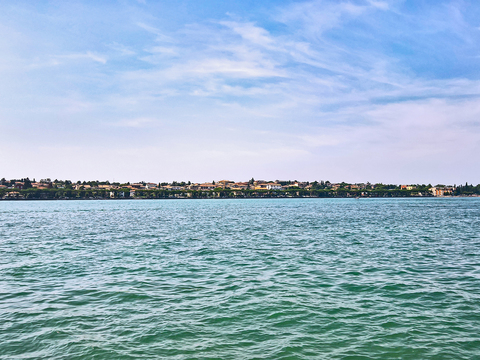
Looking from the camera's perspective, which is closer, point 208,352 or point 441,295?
point 208,352

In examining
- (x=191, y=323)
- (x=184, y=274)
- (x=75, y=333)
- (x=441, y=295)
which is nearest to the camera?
(x=75, y=333)

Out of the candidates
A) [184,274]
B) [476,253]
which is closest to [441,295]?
[184,274]

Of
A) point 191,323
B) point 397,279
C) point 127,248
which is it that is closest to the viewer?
point 191,323

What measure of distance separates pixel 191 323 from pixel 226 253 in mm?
14579

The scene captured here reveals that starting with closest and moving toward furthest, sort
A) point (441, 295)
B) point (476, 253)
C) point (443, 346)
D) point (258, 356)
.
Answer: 1. point (258, 356)
2. point (443, 346)
3. point (441, 295)
4. point (476, 253)

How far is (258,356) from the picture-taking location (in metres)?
9.75

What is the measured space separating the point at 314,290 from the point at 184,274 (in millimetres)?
6942

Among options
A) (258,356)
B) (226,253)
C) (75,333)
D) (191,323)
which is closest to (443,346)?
(258,356)

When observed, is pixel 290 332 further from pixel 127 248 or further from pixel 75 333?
pixel 127 248

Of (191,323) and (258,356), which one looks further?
(191,323)

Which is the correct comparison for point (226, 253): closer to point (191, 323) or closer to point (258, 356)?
point (191, 323)

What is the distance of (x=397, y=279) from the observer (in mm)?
18094

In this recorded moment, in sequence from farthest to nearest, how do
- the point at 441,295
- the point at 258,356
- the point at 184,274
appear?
1. the point at 184,274
2. the point at 441,295
3. the point at 258,356

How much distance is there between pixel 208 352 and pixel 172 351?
0.97 m
